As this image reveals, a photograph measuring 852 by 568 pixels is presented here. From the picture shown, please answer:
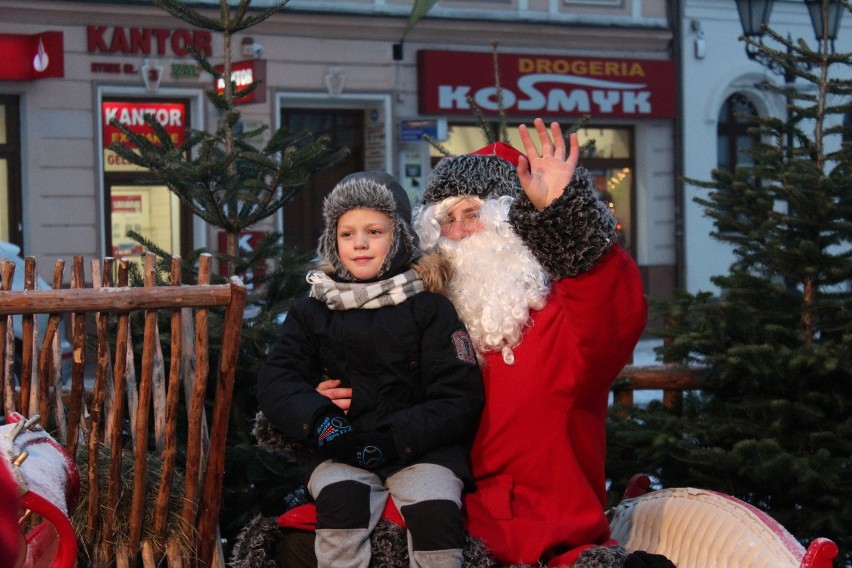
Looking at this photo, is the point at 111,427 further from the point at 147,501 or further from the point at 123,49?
the point at 123,49

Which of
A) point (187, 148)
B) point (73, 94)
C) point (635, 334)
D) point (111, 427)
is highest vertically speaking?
point (73, 94)

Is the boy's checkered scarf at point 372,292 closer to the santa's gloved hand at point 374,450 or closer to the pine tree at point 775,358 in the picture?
the santa's gloved hand at point 374,450

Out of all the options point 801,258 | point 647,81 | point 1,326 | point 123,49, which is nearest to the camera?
point 1,326

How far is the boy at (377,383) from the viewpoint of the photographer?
3.11 m

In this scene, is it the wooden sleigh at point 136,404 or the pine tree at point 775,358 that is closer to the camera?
the wooden sleigh at point 136,404

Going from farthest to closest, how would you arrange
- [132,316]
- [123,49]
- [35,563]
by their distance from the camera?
[123,49], [132,316], [35,563]

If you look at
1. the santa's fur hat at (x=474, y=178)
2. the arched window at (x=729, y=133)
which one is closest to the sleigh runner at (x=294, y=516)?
the santa's fur hat at (x=474, y=178)

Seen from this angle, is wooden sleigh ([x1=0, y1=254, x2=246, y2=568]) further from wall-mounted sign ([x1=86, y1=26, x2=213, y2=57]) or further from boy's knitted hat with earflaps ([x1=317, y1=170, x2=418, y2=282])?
wall-mounted sign ([x1=86, y1=26, x2=213, y2=57])

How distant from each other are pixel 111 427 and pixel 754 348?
8.03ft

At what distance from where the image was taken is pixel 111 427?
144 inches

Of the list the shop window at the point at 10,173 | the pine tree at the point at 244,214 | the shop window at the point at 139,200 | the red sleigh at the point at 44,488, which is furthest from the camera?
the shop window at the point at 139,200

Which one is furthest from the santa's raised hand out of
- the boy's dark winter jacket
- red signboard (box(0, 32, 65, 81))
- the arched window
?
the arched window

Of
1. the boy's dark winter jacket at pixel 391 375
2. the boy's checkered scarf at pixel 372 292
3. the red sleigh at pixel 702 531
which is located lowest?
the red sleigh at pixel 702 531

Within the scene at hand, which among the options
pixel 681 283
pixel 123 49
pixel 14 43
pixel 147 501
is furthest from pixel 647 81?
pixel 147 501
